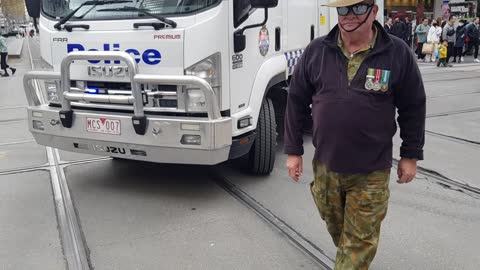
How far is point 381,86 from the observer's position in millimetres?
2359

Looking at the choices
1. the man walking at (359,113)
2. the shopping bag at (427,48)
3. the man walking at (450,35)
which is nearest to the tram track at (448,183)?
the man walking at (359,113)

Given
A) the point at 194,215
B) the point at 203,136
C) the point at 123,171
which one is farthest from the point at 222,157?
the point at 123,171

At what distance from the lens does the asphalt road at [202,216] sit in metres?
3.41

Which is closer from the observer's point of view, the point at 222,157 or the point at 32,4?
the point at 222,157

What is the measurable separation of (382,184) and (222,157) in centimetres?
189

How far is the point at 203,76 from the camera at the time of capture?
404 centimetres

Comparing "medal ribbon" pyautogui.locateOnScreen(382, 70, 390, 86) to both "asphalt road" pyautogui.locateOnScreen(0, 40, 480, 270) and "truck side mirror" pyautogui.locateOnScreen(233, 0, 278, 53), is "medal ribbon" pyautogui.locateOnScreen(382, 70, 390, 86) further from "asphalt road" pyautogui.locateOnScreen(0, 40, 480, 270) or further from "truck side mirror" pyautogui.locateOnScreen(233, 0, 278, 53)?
"truck side mirror" pyautogui.locateOnScreen(233, 0, 278, 53)

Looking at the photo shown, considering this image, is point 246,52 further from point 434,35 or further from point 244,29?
point 434,35

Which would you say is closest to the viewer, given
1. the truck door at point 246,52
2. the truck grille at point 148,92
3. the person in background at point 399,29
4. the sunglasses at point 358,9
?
the sunglasses at point 358,9

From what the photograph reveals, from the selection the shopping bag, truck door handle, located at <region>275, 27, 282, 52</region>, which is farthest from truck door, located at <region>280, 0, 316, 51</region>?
the shopping bag

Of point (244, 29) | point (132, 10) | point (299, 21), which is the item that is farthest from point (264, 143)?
point (132, 10)

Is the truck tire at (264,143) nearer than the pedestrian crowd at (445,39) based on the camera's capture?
Yes

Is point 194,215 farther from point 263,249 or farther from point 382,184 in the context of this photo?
point 382,184

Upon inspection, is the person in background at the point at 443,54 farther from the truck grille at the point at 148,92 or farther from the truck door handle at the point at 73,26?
the truck door handle at the point at 73,26
